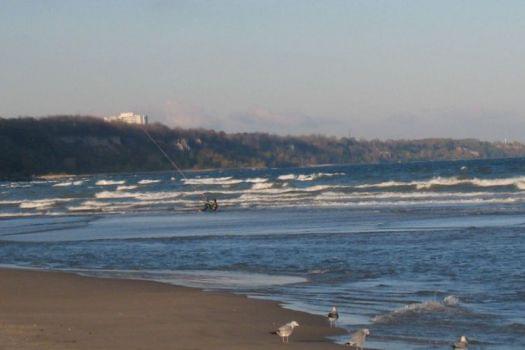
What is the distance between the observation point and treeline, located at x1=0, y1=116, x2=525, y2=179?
426ft

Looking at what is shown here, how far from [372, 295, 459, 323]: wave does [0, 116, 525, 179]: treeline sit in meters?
112

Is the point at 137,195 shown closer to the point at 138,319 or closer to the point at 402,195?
the point at 402,195

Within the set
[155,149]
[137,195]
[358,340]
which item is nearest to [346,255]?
[358,340]

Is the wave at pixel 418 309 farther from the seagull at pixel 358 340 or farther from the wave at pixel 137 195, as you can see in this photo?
the wave at pixel 137 195

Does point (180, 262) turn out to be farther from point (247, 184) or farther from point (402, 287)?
point (247, 184)

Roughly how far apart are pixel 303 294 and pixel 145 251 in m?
7.84

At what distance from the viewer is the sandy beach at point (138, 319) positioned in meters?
9.05

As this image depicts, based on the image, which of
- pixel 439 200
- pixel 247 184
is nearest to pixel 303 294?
pixel 439 200

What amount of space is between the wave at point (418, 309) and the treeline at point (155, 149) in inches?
4427

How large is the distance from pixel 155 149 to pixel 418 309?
124164 millimetres

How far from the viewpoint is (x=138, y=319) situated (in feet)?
34.6

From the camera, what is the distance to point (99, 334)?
941 centimetres

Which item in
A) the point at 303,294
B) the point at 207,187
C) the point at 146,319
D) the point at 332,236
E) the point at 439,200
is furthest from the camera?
the point at 207,187

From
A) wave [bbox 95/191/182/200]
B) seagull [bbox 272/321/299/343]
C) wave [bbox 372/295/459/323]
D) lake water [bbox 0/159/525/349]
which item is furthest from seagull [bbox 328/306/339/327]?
wave [bbox 95/191/182/200]
